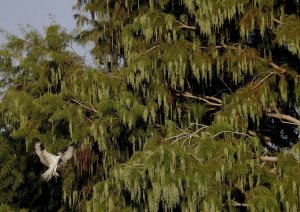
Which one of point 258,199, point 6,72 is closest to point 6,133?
point 6,72

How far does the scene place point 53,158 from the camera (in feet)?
23.4

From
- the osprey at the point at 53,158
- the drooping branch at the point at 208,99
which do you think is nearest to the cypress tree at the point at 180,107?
the drooping branch at the point at 208,99

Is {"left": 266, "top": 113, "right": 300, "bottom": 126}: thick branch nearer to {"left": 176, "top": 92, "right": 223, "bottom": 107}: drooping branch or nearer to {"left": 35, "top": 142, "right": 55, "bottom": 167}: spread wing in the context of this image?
{"left": 176, "top": 92, "right": 223, "bottom": 107}: drooping branch

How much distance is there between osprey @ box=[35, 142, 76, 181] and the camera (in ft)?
22.1

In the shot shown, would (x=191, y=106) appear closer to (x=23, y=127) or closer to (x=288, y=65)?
(x=288, y=65)

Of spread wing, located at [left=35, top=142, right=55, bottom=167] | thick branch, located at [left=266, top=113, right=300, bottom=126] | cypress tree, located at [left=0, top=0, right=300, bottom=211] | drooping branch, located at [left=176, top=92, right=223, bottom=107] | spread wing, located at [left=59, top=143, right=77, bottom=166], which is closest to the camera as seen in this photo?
cypress tree, located at [left=0, top=0, right=300, bottom=211]

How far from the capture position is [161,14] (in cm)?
601

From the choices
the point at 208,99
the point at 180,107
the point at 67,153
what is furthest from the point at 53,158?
the point at 208,99

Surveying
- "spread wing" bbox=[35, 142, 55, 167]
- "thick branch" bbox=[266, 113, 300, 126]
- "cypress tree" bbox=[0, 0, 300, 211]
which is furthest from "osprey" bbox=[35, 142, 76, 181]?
"thick branch" bbox=[266, 113, 300, 126]

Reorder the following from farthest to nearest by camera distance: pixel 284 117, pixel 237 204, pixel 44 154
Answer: pixel 44 154 < pixel 284 117 < pixel 237 204

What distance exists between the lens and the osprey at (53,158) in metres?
6.73

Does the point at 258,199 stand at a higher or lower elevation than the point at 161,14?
lower

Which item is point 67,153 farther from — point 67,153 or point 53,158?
point 53,158

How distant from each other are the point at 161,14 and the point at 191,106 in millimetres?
1167
